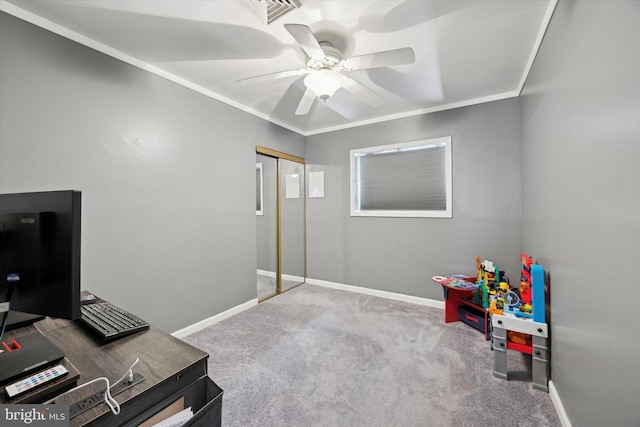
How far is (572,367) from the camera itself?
54.7 inches

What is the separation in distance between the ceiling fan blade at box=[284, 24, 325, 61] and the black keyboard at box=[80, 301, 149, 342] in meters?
1.57

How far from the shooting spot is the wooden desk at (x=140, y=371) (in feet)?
2.24

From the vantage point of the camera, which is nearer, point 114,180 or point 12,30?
point 12,30

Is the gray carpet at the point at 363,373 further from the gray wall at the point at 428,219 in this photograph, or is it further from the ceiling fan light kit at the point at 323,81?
the ceiling fan light kit at the point at 323,81

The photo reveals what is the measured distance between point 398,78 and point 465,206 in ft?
5.37

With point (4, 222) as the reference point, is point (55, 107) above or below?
above

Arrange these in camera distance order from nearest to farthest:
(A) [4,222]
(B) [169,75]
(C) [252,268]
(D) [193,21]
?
(A) [4,222]
(D) [193,21]
(B) [169,75]
(C) [252,268]

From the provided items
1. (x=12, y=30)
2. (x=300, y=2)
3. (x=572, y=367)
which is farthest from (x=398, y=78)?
(x=12, y=30)

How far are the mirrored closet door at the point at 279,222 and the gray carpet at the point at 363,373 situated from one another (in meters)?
0.94

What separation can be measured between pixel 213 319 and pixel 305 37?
2.72m

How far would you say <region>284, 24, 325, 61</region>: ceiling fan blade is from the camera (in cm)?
140

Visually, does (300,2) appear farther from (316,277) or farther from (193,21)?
(316,277)

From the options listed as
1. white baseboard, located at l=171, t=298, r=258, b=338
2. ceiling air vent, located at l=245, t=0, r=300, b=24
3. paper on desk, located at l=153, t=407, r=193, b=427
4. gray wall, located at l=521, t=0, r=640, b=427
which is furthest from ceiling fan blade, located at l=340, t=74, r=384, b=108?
white baseboard, located at l=171, t=298, r=258, b=338

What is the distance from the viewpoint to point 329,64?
6.44 ft
